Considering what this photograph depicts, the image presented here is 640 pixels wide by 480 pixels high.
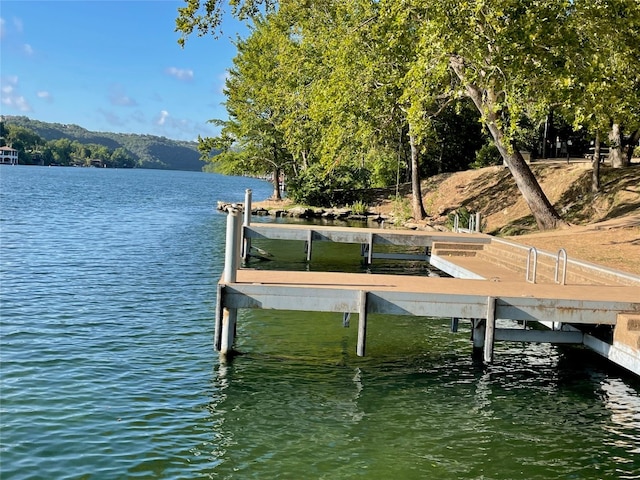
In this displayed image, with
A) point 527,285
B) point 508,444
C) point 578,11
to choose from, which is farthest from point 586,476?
point 578,11

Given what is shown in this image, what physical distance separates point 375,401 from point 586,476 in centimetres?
325

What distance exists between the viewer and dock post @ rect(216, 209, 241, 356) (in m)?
12.1

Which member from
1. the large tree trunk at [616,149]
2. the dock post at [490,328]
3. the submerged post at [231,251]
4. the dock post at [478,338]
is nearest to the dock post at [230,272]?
the submerged post at [231,251]

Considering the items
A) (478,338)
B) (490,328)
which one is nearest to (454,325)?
(478,338)

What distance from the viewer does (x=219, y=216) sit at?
51.2 m

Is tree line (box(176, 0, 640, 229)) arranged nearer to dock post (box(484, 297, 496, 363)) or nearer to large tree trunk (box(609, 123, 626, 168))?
large tree trunk (box(609, 123, 626, 168))

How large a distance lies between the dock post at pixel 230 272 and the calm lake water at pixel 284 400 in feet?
1.42

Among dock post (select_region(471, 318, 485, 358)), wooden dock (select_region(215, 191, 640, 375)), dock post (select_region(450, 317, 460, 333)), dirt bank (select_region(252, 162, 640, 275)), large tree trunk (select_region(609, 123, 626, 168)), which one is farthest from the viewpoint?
large tree trunk (select_region(609, 123, 626, 168))

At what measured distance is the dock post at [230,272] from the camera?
12.1 m

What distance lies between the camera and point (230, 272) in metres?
12.2

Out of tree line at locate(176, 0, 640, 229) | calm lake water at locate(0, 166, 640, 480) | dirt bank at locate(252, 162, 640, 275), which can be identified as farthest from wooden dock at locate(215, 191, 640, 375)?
tree line at locate(176, 0, 640, 229)

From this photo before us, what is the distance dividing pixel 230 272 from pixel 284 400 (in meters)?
2.60

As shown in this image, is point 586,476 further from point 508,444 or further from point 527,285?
point 527,285

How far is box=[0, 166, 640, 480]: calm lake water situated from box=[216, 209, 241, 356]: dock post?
0.43 m
